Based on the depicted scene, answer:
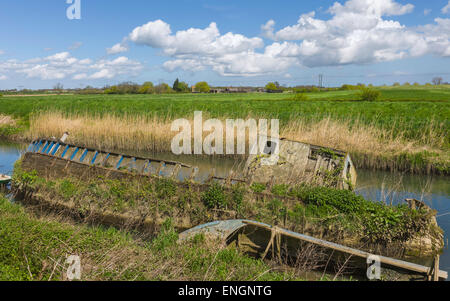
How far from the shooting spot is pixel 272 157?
9914 millimetres

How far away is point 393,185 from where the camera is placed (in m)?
11.6

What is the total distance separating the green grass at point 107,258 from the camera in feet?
14.8

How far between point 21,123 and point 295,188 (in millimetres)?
24449

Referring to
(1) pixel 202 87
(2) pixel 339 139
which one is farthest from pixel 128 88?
(2) pixel 339 139

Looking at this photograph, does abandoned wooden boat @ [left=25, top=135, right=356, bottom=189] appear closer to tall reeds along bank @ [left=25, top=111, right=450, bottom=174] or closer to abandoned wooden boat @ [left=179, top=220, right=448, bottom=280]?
abandoned wooden boat @ [left=179, top=220, right=448, bottom=280]

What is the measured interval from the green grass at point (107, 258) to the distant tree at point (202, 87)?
77.8 meters

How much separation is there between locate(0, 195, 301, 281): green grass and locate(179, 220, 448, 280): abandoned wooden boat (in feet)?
1.90

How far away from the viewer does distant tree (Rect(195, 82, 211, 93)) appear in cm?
8219

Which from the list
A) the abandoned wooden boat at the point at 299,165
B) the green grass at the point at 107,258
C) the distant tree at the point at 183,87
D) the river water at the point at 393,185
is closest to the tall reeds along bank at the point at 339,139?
the river water at the point at 393,185

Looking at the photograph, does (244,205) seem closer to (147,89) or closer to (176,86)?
(147,89)

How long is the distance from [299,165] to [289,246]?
3606mm

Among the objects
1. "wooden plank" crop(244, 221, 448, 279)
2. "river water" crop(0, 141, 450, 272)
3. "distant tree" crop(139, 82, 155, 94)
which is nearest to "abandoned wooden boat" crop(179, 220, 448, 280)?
"wooden plank" crop(244, 221, 448, 279)
